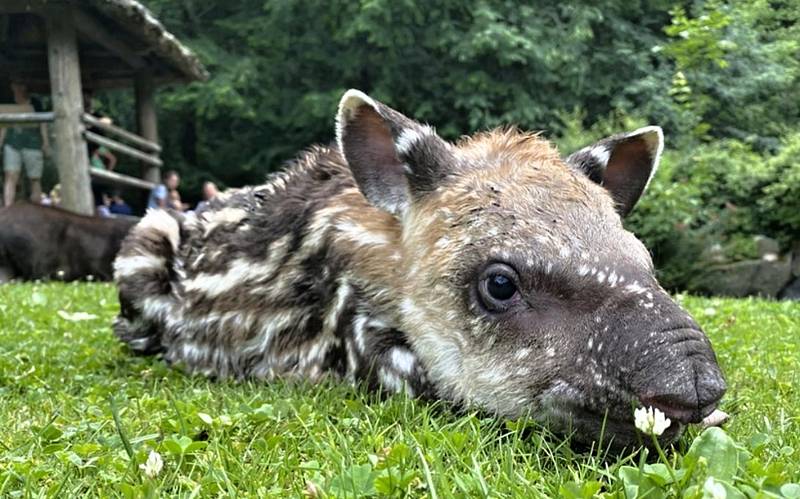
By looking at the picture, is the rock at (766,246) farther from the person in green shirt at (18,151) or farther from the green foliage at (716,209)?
the person in green shirt at (18,151)

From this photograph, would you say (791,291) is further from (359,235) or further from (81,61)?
(81,61)

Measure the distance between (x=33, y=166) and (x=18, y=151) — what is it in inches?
15.8

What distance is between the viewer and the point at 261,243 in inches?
148

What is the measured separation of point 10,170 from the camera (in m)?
11.6

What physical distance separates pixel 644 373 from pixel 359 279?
136 cm

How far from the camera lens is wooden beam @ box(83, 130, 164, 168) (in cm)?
1033

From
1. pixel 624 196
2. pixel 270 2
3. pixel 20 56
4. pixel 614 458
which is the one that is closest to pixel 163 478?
pixel 614 458

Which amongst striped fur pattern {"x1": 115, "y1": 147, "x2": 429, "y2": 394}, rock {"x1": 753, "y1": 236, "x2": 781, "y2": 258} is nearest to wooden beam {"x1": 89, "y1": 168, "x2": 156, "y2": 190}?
striped fur pattern {"x1": 115, "y1": 147, "x2": 429, "y2": 394}

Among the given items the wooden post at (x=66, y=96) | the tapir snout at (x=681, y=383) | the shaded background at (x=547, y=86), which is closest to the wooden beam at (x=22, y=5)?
the wooden post at (x=66, y=96)

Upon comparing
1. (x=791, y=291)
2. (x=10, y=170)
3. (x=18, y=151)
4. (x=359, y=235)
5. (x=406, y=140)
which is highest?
(x=406, y=140)

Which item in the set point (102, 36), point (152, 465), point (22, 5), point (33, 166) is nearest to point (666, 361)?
point (152, 465)

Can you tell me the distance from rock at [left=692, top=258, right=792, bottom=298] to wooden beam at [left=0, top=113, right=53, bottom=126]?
28.8 feet

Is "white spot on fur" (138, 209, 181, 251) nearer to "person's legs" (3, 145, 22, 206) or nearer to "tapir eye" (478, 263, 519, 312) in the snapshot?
"tapir eye" (478, 263, 519, 312)

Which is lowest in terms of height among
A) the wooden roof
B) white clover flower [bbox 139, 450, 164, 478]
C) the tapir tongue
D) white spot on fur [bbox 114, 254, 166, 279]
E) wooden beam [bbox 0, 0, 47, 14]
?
white spot on fur [bbox 114, 254, 166, 279]
